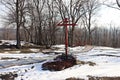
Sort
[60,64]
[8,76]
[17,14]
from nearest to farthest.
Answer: [8,76] < [60,64] < [17,14]

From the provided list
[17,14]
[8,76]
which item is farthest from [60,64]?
[17,14]

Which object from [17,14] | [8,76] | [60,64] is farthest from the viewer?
[17,14]

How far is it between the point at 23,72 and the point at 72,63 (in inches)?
117

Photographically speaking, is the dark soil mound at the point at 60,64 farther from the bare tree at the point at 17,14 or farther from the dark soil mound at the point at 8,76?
the bare tree at the point at 17,14

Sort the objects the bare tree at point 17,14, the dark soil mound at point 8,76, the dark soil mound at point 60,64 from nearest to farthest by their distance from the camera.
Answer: the dark soil mound at point 8,76 → the dark soil mound at point 60,64 → the bare tree at point 17,14

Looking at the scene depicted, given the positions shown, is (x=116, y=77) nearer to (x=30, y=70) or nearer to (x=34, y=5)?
(x=30, y=70)

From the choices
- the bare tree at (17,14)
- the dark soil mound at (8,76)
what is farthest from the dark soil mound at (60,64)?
the bare tree at (17,14)

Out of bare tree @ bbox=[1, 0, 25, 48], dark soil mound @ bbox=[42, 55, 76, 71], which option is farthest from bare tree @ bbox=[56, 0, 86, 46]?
dark soil mound @ bbox=[42, 55, 76, 71]

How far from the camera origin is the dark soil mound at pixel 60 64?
14503 mm

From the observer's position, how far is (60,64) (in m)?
14.9

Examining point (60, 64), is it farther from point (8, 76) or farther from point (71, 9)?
point (71, 9)

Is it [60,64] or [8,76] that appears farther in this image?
[60,64]

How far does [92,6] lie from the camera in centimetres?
5756

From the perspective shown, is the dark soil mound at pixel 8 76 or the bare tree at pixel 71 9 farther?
the bare tree at pixel 71 9
